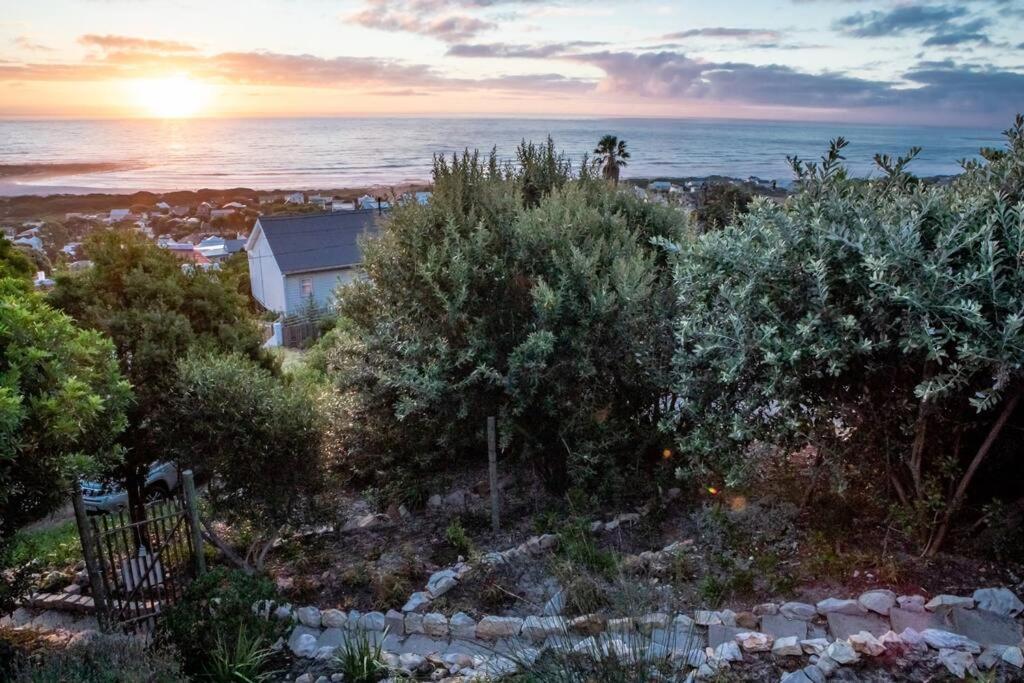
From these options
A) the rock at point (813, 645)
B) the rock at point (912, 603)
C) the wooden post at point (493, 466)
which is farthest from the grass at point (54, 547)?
the rock at point (912, 603)

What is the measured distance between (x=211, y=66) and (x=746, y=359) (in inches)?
343

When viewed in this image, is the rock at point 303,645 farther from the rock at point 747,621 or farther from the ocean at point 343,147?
the ocean at point 343,147

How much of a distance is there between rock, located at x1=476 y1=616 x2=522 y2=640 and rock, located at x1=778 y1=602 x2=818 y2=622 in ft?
5.80

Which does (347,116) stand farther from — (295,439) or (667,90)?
(295,439)

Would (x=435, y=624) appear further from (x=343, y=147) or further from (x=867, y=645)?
(x=343, y=147)

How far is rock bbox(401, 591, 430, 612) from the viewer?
5.28 meters

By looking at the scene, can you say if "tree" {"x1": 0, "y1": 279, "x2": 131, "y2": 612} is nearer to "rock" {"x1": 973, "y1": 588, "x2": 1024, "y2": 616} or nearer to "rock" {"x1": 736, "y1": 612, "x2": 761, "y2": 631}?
"rock" {"x1": 736, "y1": 612, "x2": 761, "y2": 631}

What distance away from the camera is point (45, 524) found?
9430 millimetres

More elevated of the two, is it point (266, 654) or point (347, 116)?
point (347, 116)

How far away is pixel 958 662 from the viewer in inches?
145

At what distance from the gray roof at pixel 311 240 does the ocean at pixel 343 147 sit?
34.6 feet

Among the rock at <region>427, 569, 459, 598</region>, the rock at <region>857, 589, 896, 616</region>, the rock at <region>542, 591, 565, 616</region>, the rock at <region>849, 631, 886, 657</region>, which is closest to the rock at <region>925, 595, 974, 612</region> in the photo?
the rock at <region>857, 589, 896, 616</region>

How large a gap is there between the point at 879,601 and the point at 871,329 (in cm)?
177

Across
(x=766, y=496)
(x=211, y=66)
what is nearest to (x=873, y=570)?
(x=766, y=496)
